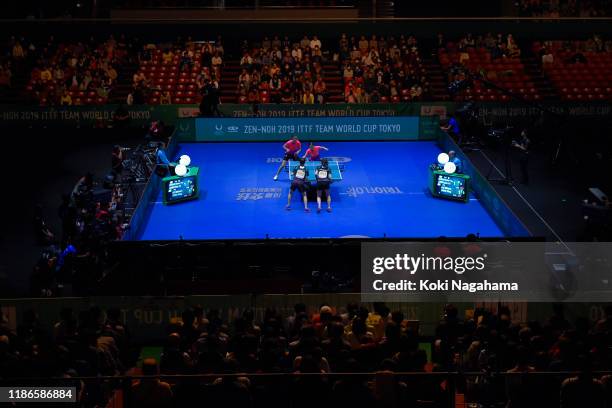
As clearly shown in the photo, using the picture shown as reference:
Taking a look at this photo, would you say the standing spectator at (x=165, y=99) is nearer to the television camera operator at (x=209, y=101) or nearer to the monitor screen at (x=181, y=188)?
the television camera operator at (x=209, y=101)

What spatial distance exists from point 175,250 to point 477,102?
17.8 m

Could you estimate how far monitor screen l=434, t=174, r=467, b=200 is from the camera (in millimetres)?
24041

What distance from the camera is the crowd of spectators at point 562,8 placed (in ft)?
131

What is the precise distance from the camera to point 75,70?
3566cm

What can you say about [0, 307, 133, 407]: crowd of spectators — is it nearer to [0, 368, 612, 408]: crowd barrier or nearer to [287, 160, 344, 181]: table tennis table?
[0, 368, 612, 408]: crowd barrier

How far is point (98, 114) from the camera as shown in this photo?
33094 millimetres

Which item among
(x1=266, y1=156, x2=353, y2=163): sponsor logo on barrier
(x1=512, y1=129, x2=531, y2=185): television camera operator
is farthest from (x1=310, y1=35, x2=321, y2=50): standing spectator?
(x1=512, y1=129, x2=531, y2=185): television camera operator

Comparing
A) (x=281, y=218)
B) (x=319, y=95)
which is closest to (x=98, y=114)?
(x=319, y=95)

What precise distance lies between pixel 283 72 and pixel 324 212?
1363 centimetres

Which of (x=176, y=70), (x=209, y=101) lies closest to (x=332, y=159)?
(x=209, y=101)

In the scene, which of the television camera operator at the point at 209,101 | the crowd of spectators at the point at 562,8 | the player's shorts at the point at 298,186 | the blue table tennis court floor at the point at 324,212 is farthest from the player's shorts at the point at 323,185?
the crowd of spectators at the point at 562,8

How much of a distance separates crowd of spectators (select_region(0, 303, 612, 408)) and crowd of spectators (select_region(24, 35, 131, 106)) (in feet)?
74.7

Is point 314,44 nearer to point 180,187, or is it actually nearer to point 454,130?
point 454,130

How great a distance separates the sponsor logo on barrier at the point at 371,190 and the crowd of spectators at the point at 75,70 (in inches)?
545
